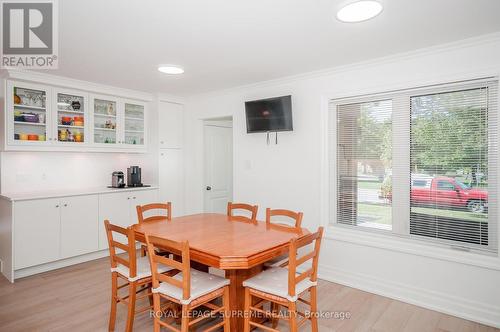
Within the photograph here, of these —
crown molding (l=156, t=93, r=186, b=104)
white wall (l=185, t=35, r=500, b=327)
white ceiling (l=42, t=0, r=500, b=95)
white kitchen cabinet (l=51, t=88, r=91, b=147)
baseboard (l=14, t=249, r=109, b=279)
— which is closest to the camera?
white ceiling (l=42, t=0, r=500, b=95)

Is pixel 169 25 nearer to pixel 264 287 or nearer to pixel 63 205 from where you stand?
pixel 264 287

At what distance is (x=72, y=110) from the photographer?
162 inches

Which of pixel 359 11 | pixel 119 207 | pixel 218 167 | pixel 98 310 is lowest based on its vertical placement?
pixel 98 310

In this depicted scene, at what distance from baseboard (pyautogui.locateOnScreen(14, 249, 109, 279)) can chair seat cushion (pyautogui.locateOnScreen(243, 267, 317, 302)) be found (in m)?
2.95

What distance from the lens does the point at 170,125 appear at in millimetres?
4957

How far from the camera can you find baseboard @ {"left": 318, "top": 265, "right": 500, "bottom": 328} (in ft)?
8.42

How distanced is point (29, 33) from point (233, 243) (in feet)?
8.09

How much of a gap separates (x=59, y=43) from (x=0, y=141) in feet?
5.90

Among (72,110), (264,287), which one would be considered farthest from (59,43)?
(264,287)

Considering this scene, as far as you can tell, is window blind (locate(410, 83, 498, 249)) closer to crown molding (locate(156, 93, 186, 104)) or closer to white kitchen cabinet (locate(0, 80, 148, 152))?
crown molding (locate(156, 93, 186, 104))

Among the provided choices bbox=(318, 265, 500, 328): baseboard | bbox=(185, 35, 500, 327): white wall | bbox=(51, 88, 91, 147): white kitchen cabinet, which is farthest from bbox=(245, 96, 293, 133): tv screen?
bbox=(51, 88, 91, 147): white kitchen cabinet

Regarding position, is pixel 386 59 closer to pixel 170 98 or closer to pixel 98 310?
pixel 170 98

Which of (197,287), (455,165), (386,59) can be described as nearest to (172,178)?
(197,287)

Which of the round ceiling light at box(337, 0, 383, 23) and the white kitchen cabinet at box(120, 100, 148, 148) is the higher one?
the round ceiling light at box(337, 0, 383, 23)
